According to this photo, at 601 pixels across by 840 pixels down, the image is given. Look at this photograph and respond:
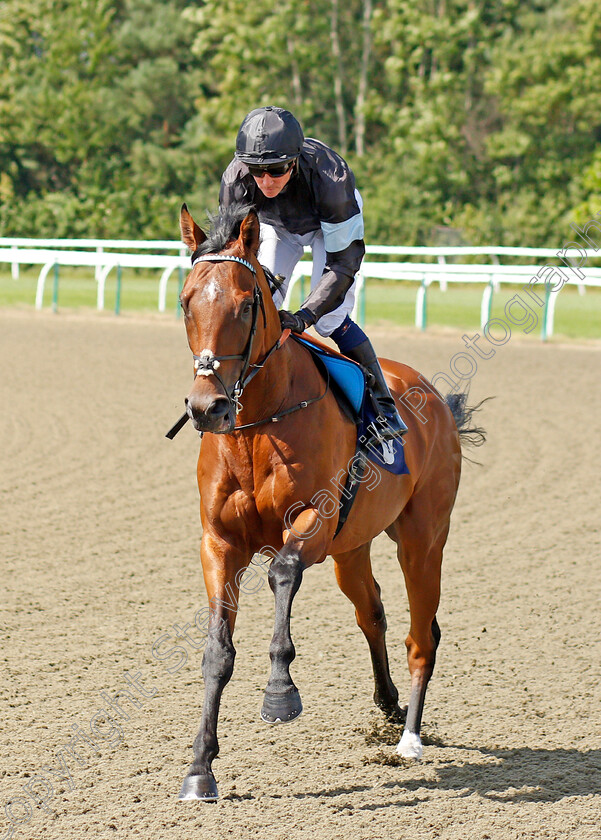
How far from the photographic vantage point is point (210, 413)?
3.21m

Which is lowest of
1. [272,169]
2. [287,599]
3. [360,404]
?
[287,599]

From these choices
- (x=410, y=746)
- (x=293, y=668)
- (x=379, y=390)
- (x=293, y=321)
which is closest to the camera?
(x=293, y=321)

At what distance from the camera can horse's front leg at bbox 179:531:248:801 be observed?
3.51 m

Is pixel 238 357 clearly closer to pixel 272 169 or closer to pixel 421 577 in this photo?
pixel 272 169

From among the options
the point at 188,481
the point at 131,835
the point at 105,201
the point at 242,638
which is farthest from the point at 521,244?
the point at 131,835

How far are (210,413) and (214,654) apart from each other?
2.93ft

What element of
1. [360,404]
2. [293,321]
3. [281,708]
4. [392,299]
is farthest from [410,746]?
[392,299]

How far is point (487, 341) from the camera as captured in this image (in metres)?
15.6

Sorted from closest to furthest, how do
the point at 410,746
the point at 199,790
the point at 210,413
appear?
the point at 210,413, the point at 199,790, the point at 410,746

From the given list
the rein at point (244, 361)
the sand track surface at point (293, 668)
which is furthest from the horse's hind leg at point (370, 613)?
the rein at point (244, 361)

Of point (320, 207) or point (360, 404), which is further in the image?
point (360, 404)

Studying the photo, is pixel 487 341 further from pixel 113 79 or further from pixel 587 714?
pixel 113 79

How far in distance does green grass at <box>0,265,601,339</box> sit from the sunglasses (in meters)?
12.1

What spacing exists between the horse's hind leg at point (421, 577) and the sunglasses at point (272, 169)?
163cm
